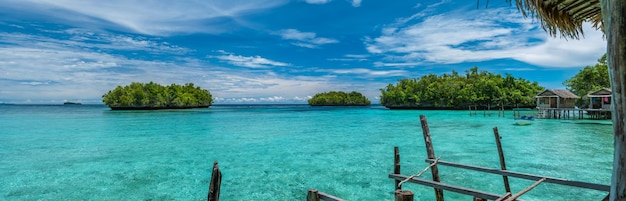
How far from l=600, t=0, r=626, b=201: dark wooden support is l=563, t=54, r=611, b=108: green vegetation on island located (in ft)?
150

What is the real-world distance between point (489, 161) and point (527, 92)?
214 feet

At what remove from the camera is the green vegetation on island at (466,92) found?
63094 millimetres

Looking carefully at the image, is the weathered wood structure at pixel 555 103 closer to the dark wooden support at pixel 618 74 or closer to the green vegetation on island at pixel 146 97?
the dark wooden support at pixel 618 74

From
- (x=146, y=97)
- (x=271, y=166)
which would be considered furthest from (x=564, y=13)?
(x=146, y=97)

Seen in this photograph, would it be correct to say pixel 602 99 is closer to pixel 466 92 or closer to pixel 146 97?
pixel 466 92

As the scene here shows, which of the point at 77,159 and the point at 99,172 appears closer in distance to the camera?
the point at 99,172

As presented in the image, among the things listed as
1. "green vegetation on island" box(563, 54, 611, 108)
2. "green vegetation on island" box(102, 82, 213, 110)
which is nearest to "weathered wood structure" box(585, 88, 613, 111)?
"green vegetation on island" box(563, 54, 611, 108)

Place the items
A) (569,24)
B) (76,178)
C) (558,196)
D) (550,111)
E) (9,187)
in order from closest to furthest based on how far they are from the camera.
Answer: (569,24) → (558,196) → (9,187) → (76,178) → (550,111)

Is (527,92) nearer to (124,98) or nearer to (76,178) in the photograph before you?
(76,178)

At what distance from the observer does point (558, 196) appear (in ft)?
25.3

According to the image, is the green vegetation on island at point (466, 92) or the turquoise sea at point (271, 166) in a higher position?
the green vegetation on island at point (466, 92)

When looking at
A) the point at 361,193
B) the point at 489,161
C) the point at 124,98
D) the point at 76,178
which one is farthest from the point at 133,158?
the point at 124,98

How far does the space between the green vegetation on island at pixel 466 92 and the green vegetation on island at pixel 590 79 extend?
16.9m

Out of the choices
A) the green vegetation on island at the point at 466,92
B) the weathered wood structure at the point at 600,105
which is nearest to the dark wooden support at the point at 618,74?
the weathered wood structure at the point at 600,105
